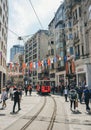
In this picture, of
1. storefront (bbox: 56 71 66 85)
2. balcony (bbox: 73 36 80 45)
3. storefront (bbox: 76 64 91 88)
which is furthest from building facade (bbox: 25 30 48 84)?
storefront (bbox: 76 64 91 88)

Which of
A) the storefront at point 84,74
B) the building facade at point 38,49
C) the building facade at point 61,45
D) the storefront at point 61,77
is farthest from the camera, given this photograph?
the building facade at point 38,49

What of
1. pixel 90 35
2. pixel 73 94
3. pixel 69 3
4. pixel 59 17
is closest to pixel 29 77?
pixel 59 17

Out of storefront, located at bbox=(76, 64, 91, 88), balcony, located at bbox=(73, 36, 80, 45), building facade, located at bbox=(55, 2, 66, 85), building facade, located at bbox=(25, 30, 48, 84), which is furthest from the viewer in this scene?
building facade, located at bbox=(25, 30, 48, 84)

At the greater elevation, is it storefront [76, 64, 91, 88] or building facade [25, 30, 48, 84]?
building facade [25, 30, 48, 84]

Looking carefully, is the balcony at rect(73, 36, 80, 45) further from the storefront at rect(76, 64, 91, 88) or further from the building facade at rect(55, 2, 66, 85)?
the building facade at rect(55, 2, 66, 85)

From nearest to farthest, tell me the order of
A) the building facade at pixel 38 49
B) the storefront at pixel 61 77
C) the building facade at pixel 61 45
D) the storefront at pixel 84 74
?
the storefront at pixel 84 74
the storefront at pixel 61 77
the building facade at pixel 61 45
the building facade at pixel 38 49

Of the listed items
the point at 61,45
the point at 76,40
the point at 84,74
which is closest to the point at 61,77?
the point at 61,45

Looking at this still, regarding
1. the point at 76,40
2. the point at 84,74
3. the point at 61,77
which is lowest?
the point at 61,77

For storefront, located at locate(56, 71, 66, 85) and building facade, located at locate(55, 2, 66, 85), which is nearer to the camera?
storefront, located at locate(56, 71, 66, 85)

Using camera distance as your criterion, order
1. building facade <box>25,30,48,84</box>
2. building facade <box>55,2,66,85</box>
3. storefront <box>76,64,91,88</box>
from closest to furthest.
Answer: storefront <box>76,64,91,88</box>, building facade <box>55,2,66,85</box>, building facade <box>25,30,48,84</box>

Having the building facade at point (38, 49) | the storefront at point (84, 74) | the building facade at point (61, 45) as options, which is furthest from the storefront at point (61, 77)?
the building facade at point (38, 49)

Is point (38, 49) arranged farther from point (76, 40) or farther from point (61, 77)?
point (76, 40)

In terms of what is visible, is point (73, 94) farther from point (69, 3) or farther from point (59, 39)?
point (59, 39)

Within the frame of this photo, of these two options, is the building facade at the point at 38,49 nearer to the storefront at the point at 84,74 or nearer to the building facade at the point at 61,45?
the building facade at the point at 61,45
